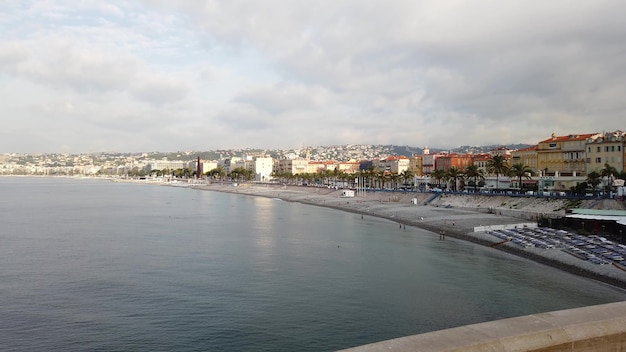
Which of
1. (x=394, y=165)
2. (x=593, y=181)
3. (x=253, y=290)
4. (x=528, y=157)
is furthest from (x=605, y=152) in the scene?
(x=394, y=165)

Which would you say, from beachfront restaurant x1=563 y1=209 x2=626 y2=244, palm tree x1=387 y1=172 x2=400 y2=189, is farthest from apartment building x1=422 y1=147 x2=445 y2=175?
beachfront restaurant x1=563 y1=209 x2=626 y2=244

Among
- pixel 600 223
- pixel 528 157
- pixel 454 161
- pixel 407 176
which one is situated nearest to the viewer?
pixel 600 223

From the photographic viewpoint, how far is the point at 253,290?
25562 millimetres

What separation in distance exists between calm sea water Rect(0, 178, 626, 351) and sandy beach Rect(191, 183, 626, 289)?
1.65 metres

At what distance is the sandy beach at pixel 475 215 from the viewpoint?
30609 mm

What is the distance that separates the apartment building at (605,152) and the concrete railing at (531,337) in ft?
227

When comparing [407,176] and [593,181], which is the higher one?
[407,176]

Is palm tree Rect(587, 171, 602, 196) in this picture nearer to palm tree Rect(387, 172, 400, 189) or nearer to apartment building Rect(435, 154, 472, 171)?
palm tree Rect(387, 172, 400, 189)

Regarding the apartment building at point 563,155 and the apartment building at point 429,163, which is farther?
the apartment building at point 429,163

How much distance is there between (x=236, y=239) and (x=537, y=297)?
92.6 feet

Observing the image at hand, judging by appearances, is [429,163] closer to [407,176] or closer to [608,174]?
Result: [407,176]

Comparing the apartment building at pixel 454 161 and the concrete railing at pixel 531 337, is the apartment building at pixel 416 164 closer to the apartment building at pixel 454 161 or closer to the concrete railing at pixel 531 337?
the apartment building at pixel 454 161

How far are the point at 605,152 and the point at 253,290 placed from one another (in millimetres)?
63053

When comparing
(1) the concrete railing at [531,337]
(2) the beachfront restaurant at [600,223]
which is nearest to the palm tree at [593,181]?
(2) the beachfront restaurant at [600,223]
